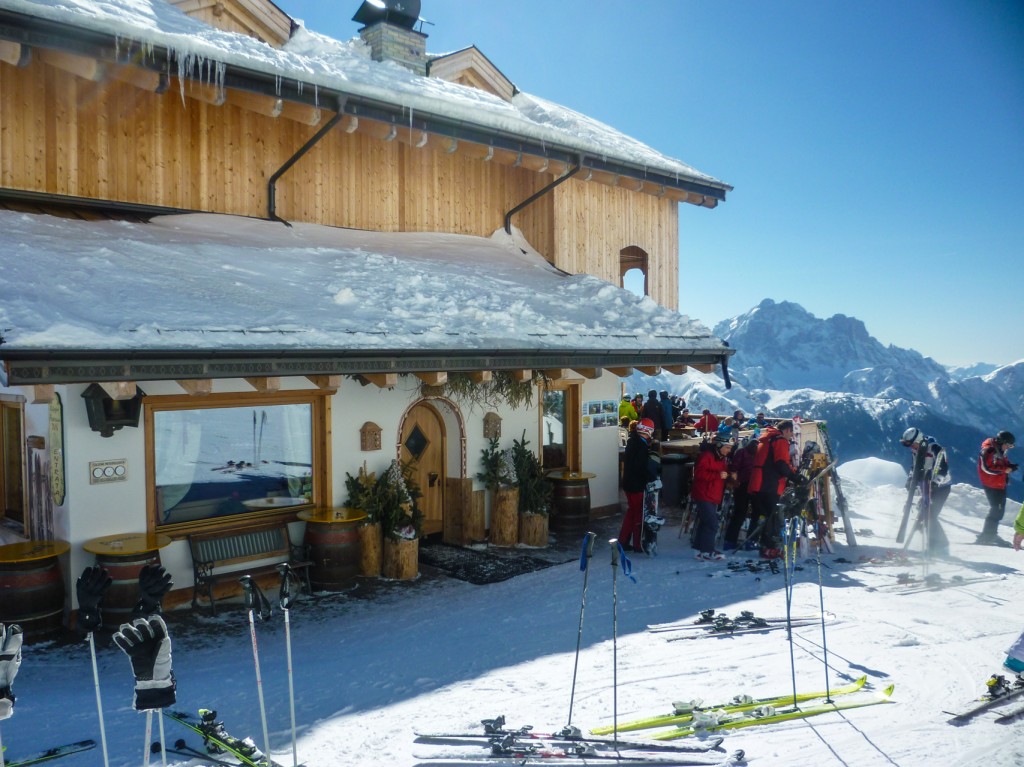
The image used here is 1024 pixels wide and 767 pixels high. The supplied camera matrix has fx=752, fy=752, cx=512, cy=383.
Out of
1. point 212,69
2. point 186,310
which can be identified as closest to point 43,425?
point 186,310

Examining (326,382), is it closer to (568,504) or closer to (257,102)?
(257,102)

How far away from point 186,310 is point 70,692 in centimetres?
311

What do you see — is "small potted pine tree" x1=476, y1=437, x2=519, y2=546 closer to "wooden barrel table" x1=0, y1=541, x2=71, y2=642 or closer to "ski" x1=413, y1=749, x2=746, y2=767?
"wooden barrel table" x1=0, y1=541, x2=71, y2=642

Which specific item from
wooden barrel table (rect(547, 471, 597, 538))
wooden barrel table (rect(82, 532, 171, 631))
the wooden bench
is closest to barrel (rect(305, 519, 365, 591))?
the wooden bench

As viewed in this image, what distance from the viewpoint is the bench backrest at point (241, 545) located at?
781 centimetres

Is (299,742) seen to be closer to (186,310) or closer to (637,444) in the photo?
(186,310)

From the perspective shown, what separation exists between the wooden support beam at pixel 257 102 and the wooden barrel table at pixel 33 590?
5.55 metres

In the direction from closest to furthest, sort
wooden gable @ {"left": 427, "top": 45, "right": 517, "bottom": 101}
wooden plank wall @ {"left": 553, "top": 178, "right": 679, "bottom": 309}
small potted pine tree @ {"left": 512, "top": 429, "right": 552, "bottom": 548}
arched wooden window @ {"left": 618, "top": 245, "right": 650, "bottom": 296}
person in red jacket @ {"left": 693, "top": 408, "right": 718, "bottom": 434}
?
1. small potted pine tree @ {"left": 512, "top": 429, "right": 552, "bottom": 548}
2. wooden plank wall @ {"left": 553, "top": 178, "right": 679, "bottom": 309}
3. wooden gable @ {"left": 427, "top": 45, "right": 517, "bottom": 101}
4. arched wooden window @ {"left": 618, "top": 245, "right": 650, "bottom": 296}
5. person in red jacket @ {"left": 693, "top": 408, "right": 718, "bottom": 434}

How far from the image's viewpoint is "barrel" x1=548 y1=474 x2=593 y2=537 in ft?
37.9

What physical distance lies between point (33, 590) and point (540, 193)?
930 centimetres

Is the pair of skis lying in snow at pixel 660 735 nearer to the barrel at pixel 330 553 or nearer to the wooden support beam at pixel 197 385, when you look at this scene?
the wooden support beam at pixel 197 385

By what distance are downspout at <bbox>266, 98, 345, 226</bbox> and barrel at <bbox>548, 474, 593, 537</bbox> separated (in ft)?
18.1

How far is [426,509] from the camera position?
10.6 metres

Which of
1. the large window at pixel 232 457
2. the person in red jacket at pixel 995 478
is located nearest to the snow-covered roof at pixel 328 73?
the large window at pixel 232 457
